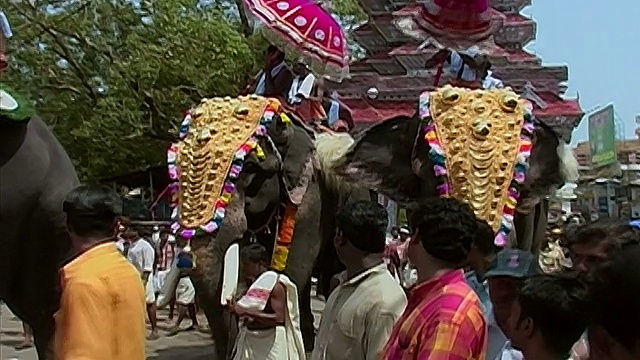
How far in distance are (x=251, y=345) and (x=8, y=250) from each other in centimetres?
142

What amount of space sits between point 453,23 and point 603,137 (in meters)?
33.6

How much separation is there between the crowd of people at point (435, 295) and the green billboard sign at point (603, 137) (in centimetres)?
3366

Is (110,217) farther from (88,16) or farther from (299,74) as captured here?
(88,16)

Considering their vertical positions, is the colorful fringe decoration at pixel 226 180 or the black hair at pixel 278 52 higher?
the black hair at pixel 278 52

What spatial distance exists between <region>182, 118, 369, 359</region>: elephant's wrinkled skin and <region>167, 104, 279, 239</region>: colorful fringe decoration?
7 cm

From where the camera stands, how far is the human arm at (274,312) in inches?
220

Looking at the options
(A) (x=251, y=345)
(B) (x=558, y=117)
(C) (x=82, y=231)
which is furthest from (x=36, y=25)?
(C) (x=82, y=231)

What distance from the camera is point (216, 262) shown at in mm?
6172

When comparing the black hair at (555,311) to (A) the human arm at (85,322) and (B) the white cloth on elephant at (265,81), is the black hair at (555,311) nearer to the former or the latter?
(A) the human arm at (85,322)

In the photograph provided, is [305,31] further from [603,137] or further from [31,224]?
[603,137]

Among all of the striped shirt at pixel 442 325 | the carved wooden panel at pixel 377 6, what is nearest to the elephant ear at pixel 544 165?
the striped shirt at pixel 442 325

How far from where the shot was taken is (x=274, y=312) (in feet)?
18.4

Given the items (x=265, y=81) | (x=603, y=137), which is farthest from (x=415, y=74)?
(x=603, y=137)

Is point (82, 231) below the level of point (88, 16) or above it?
below
